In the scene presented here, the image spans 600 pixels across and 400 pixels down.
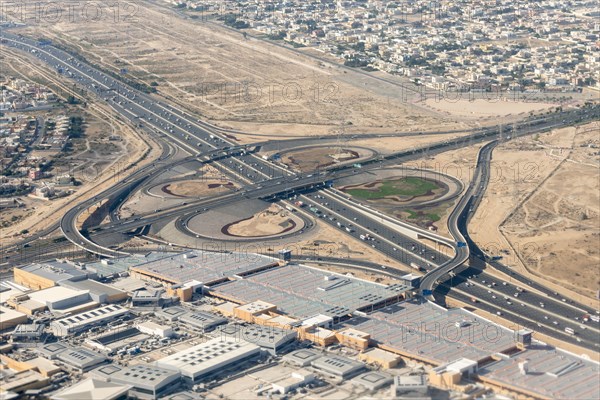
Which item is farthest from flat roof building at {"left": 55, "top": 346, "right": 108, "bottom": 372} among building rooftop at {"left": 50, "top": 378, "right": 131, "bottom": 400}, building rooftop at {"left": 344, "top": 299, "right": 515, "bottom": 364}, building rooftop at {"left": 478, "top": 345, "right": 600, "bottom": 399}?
building rooftop at {"left": 478, "top": 345, "right": 600, "bottom": 399}

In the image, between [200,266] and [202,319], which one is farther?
[200,266]

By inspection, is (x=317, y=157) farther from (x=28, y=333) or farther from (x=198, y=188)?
(x=28, y=333)

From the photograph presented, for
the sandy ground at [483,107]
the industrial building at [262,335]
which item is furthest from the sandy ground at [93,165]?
the sandy ground at [483,107]

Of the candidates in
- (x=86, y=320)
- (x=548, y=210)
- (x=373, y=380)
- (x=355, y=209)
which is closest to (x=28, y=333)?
(x=86, y=320)

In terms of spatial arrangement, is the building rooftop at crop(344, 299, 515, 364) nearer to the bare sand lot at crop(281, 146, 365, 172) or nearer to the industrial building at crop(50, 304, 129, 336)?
the industrial building at crop(50, 304, 129, 336)

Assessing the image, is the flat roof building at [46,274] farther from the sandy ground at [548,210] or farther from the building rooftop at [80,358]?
the sandy ground at [548,210]

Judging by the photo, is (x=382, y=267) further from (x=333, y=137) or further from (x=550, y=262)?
(x=333, y=137)

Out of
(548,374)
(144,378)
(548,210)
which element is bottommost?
(548,210)
